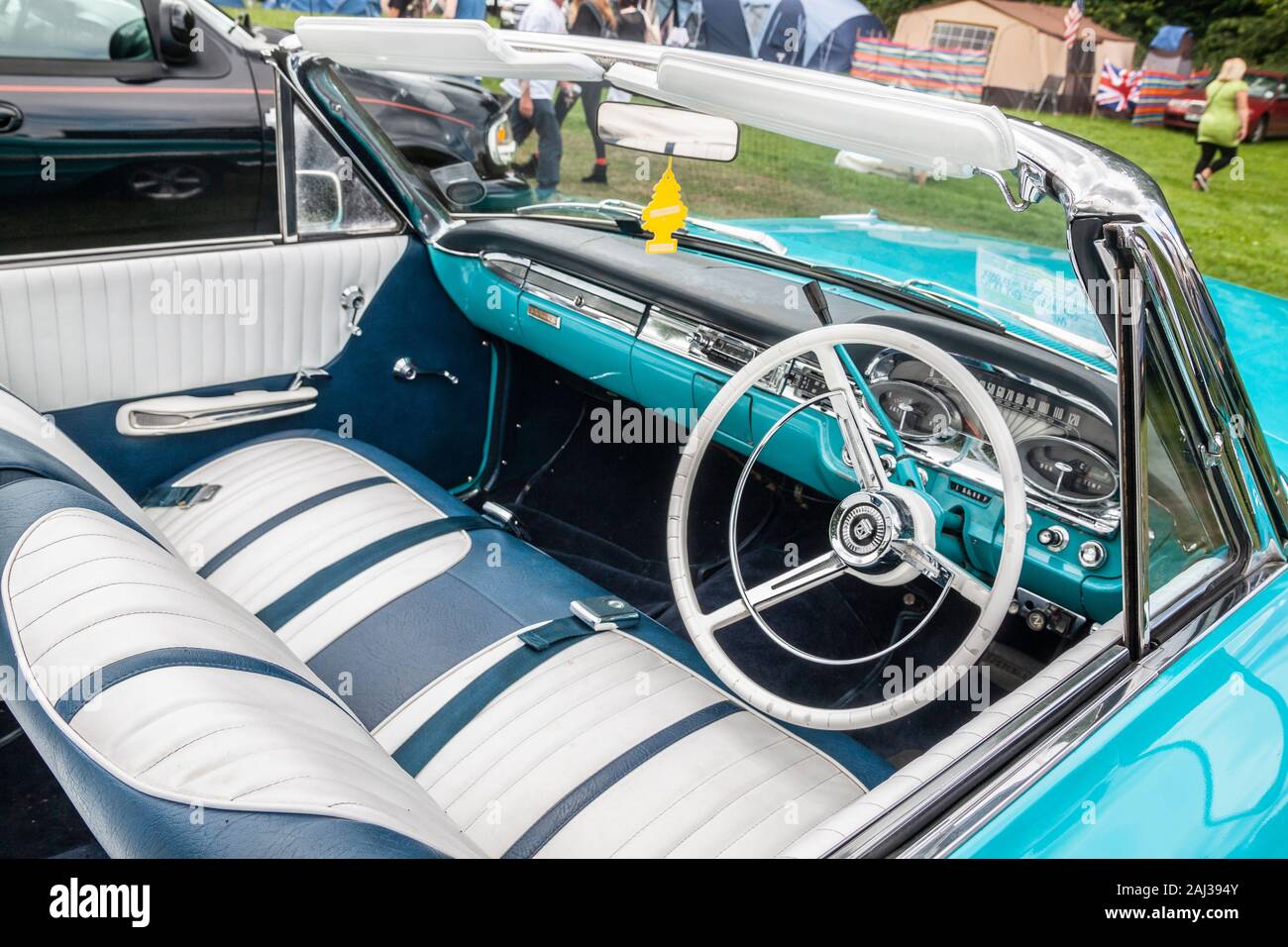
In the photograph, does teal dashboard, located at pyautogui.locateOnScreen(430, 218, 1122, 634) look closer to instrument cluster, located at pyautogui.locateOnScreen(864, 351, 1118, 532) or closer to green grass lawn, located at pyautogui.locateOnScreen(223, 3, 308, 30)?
instrument cluster, located at pyautogui.locateOnScreen(864, 351, 1118, 532)

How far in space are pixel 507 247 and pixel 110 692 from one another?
1.85 metres

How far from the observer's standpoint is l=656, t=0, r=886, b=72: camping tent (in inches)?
457

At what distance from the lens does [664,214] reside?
244cm

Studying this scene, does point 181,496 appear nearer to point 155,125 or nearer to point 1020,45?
point 155,125

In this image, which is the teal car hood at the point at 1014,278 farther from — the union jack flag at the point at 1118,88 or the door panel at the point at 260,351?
the union jack flag at the point at 1118,88

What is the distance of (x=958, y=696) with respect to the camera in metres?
1.96

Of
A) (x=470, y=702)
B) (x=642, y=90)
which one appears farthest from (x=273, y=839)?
(x=642, y=90)

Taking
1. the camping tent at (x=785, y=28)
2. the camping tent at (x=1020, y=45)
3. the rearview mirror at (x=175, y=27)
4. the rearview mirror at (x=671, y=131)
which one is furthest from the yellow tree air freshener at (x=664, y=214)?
the camping tent at (x=1020, y=45)

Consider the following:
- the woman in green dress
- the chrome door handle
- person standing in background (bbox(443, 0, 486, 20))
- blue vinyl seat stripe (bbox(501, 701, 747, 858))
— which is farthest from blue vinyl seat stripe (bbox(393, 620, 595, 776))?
the woman in green dress

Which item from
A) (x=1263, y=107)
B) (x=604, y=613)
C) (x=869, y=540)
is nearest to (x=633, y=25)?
(x=604, y=613)

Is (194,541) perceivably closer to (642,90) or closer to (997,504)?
(642,90)

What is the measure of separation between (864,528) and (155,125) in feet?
10.2

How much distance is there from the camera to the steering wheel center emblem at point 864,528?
5.31 ft

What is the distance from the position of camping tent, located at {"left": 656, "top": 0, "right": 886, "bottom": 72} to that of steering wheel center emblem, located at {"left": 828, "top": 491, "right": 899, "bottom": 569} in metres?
10.7
